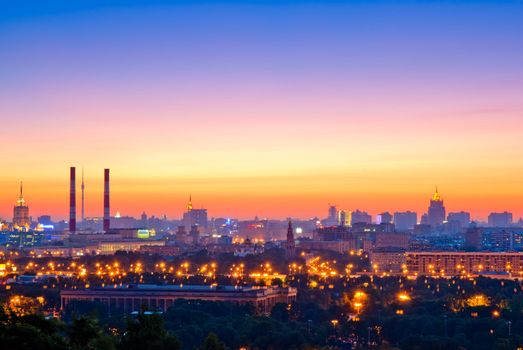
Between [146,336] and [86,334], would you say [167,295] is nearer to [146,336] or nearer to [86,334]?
[146,336]

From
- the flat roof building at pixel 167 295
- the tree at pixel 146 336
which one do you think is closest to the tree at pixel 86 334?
the tree at pixel 146 336

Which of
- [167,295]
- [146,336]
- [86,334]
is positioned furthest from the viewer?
[167,295]

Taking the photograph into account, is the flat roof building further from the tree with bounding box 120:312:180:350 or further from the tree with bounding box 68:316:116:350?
the tree with bounding box 68:316:116:350

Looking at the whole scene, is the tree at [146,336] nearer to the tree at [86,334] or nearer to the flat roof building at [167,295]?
the tree at [86,334]

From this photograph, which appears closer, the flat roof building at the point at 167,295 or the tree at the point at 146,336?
the tree at the point at 146,336

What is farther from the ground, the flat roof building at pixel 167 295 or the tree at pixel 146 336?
the tree at pixel 146 336

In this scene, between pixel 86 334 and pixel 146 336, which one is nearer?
pixel 86 334

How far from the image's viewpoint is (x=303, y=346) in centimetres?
6084

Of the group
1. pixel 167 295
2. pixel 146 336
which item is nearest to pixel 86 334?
pixel 146 336

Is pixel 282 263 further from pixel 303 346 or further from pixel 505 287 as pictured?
pixel 303 346

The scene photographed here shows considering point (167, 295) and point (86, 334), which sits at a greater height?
point (86, 334)

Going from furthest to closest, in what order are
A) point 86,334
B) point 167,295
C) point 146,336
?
point 167,295 < point 146,336 < point 86,334

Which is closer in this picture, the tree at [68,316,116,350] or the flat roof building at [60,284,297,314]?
the tree at [68,316,116,350]

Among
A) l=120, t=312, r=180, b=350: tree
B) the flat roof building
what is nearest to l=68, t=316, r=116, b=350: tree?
l=120, t=312, r=180, b=350: tree
